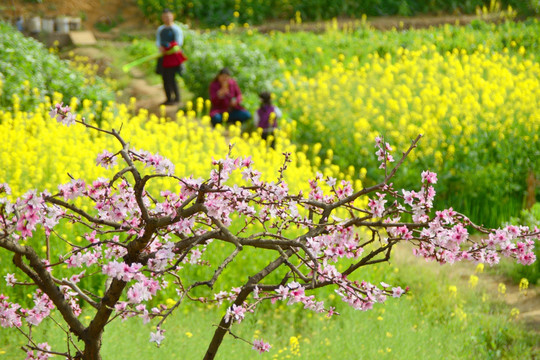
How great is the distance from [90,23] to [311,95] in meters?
9.21

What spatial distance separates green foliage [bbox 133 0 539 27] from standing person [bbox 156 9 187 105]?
20.4 ft

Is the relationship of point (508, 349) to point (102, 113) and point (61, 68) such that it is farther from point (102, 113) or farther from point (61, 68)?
point (61, 68)

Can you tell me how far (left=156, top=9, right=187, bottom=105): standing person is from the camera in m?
11.1

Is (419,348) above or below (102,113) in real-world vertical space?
below

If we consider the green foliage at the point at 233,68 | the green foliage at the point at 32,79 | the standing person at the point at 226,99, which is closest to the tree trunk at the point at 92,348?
the green foliage at the point at 32,79

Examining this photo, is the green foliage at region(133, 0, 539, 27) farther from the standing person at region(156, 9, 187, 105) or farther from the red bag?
the red bag

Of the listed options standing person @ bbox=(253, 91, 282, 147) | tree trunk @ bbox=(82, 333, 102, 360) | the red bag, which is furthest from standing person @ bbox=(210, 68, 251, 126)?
tree trunk @ bbox=(82, 333, 102, 360)

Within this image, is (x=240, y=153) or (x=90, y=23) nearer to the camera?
(x=240, y=153)

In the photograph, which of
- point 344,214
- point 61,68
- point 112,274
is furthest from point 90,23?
point 112,274

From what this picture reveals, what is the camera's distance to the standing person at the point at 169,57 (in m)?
11.1

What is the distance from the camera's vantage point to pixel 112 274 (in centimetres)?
269

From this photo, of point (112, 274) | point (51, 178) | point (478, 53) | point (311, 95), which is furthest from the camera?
point (478, 53)

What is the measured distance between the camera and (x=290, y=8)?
58.8ft

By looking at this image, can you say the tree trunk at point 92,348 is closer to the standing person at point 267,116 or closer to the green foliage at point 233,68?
the standing person at point 267,116
